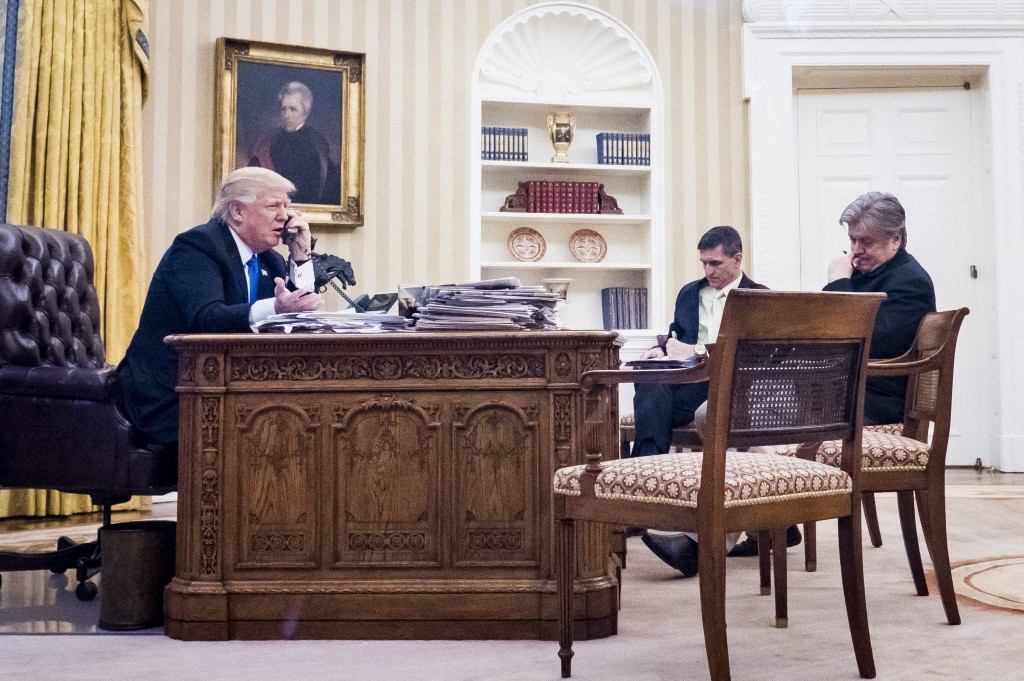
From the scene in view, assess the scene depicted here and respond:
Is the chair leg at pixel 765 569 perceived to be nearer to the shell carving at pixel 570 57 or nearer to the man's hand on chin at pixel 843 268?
the man's hand on chin at pixel 843 268

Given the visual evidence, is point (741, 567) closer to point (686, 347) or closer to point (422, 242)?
point (686, 347)

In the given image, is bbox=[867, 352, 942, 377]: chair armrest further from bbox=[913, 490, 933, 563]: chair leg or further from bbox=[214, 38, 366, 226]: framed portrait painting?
bbox=[214, 38, 366, 226]: framed portrait painting

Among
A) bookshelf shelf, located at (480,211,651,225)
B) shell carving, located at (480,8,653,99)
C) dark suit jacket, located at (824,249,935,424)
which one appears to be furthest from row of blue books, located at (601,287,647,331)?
dark suit jacket, located at (824,249,935,424)

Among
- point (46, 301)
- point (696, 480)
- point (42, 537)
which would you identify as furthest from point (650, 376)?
point (42, 537)

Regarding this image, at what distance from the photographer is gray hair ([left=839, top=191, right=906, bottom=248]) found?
3.30 m

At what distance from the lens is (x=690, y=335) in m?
A: 4.05

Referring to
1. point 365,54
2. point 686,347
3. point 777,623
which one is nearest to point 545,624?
point 777,623

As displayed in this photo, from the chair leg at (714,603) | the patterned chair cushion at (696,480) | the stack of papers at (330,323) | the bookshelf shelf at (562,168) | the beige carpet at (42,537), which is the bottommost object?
the beige carpet at (42,537)

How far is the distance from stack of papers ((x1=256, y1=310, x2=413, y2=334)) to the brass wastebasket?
24.3 inches

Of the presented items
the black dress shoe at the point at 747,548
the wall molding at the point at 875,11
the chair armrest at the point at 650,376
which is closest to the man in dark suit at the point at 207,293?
the chair armrest at the point at 650,376

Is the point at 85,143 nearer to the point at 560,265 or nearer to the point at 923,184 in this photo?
the point at 560,265

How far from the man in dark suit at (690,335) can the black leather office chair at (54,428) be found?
1.64m

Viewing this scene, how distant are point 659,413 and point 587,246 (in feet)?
7.99

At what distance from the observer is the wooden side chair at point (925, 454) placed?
251 cm
